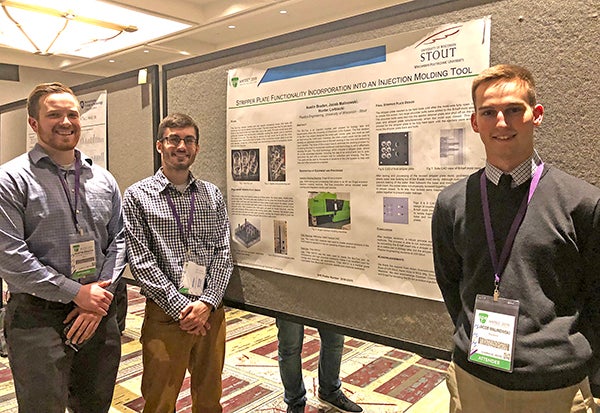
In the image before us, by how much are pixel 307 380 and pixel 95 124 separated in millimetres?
1900

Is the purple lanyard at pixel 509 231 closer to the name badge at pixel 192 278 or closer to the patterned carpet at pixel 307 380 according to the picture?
the name badge at pixel 192 278

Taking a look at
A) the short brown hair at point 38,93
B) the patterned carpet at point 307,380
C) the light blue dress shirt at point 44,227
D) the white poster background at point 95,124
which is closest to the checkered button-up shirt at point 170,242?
the light blue dress shirt at point 44,227

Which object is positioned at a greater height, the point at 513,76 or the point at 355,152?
the point at 513,76

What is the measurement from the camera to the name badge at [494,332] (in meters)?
1.01

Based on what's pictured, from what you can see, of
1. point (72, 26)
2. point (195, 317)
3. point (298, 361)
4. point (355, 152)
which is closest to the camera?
point (355, 152)

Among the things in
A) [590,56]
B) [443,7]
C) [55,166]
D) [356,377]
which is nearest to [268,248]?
[55,166]

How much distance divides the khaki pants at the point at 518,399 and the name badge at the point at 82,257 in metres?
1.28

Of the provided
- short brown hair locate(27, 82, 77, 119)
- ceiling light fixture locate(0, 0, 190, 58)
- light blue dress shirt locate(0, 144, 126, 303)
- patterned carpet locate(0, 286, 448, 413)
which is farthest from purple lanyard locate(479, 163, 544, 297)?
ceiling light fixture locate(0, 0, 190, 58)

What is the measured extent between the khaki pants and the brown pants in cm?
103

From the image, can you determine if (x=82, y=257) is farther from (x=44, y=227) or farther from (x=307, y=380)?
(x=307, y=380)

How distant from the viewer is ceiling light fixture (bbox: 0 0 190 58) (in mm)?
4734

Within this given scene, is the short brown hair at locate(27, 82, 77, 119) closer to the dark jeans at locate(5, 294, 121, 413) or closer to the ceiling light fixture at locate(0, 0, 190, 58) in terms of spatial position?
the dark jeans at locate(5, 294, 121, 413)

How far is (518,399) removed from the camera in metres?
1.03

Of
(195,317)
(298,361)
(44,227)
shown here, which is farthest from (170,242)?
(298,361)
